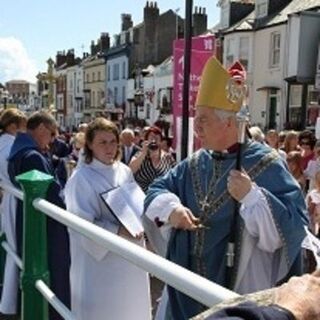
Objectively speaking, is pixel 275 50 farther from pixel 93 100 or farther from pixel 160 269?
pixel 93 100

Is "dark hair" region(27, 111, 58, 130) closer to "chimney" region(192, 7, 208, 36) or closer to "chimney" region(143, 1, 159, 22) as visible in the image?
"chimney" region(192, 7, 208, 36)

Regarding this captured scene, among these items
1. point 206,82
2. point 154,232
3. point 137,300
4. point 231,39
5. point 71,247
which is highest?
point 231,39

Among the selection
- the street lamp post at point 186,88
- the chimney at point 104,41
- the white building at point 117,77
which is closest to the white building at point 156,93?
the white building at point 117,77

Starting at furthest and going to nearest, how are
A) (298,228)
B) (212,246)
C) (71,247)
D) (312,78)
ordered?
(312,78), (71,247), (212,246), (298,228)

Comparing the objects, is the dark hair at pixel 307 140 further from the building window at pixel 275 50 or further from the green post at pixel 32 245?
the building window at pixel 275 50

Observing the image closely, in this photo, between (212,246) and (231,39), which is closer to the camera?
(212,246)

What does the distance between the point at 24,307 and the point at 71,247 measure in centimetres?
92

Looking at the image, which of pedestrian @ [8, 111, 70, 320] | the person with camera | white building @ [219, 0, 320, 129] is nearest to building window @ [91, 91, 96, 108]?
white building @ [219, 0, 320, 129]

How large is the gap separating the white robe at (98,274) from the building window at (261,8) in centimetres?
2662

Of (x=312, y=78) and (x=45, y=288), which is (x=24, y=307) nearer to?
(x=45, y=288)

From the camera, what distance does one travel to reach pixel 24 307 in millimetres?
2900

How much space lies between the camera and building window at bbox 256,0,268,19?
2870 centimetres

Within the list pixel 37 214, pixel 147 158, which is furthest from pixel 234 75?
pixel 147 158

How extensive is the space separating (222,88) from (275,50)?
2540cm
